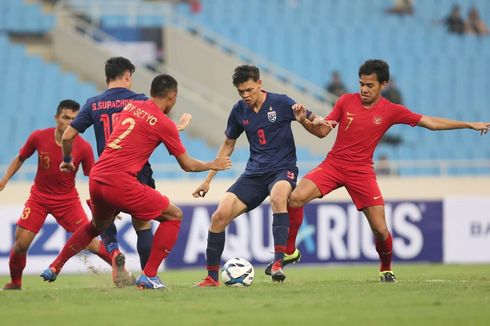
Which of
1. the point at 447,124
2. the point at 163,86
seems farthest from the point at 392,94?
the point at 163,86

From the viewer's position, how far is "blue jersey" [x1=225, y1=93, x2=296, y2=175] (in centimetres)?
1169

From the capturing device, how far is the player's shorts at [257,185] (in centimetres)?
1159

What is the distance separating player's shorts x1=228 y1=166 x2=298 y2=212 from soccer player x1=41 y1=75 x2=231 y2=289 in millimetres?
1214

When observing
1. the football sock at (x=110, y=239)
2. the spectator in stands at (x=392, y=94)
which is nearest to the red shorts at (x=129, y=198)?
the football sock at (x=110, y=239)

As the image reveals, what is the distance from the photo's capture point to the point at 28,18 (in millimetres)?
25312

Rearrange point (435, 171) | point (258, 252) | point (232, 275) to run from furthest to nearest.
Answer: point (435, 171)
point (258, 252)
point (232, 275)

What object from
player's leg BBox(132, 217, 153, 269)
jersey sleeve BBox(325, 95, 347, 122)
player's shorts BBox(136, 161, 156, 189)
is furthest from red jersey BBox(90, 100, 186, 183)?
jersey sleeve BBox(325, 95, 347, 122)

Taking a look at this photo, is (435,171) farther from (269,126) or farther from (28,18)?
(269,126)

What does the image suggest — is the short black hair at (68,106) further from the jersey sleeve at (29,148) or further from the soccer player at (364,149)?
the soccer player at (364,149)

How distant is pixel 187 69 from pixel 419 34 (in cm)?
610

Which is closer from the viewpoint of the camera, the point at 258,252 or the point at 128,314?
the point at 128,314

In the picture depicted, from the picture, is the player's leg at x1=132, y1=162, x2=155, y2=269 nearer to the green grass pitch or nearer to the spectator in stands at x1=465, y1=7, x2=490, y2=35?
the green grass pitch

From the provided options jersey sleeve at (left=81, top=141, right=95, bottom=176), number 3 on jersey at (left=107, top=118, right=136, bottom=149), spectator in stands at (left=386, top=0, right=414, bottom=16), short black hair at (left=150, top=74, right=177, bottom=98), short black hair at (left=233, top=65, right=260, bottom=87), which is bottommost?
jersey sleeve at (left=81, top=141, right=95, bottom=176)

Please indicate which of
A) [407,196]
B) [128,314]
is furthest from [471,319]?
[407,196]
